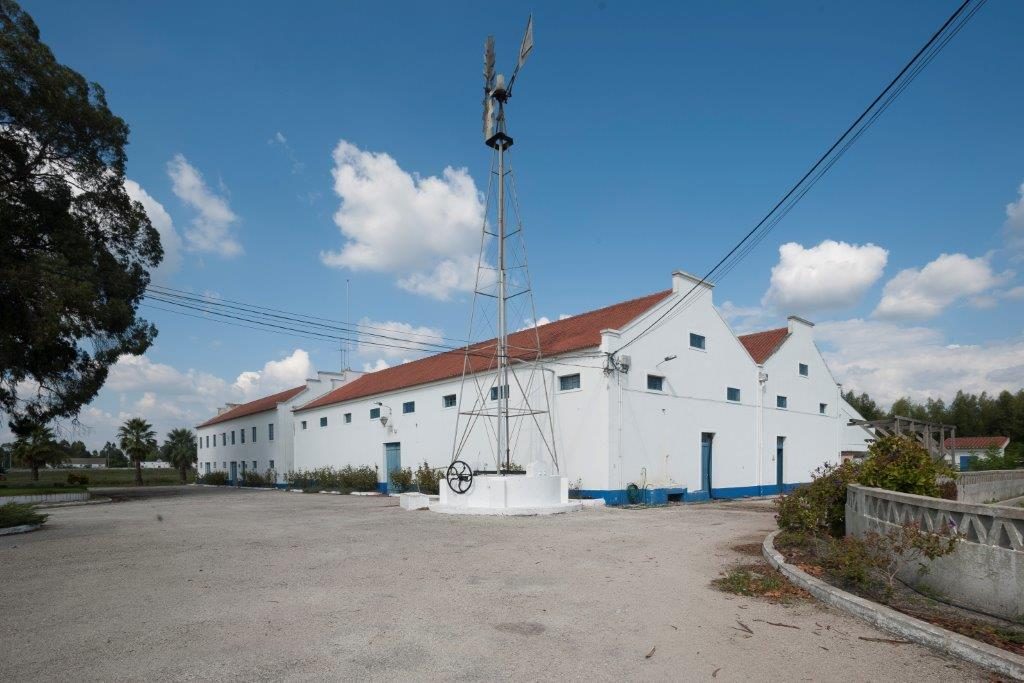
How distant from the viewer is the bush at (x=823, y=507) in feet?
32.7

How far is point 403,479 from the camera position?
26.1 metres

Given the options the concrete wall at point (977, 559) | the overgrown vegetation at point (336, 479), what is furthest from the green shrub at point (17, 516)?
the concrete wall at point (977, 559)

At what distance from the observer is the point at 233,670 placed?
482 centimetres

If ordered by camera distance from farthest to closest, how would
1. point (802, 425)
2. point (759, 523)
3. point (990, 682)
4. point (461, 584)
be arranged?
point (802, 425) → point (759, 523) → point (461, 584) → point (990, 682)

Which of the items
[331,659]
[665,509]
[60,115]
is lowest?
[665,509]

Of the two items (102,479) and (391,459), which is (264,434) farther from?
(102,479)

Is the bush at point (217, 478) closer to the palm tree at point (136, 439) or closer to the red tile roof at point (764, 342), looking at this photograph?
the palm tree at point (136, 439)

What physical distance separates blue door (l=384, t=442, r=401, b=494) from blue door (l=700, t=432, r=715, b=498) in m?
13.4

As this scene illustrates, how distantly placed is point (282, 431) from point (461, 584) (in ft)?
115

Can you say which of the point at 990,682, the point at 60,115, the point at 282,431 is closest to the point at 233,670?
the point at 990,682

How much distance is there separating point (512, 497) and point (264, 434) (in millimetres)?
31403

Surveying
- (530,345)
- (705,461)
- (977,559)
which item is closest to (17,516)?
(530,345)

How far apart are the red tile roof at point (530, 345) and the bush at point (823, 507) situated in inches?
390

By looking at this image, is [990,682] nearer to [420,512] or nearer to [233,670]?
[233,670]
